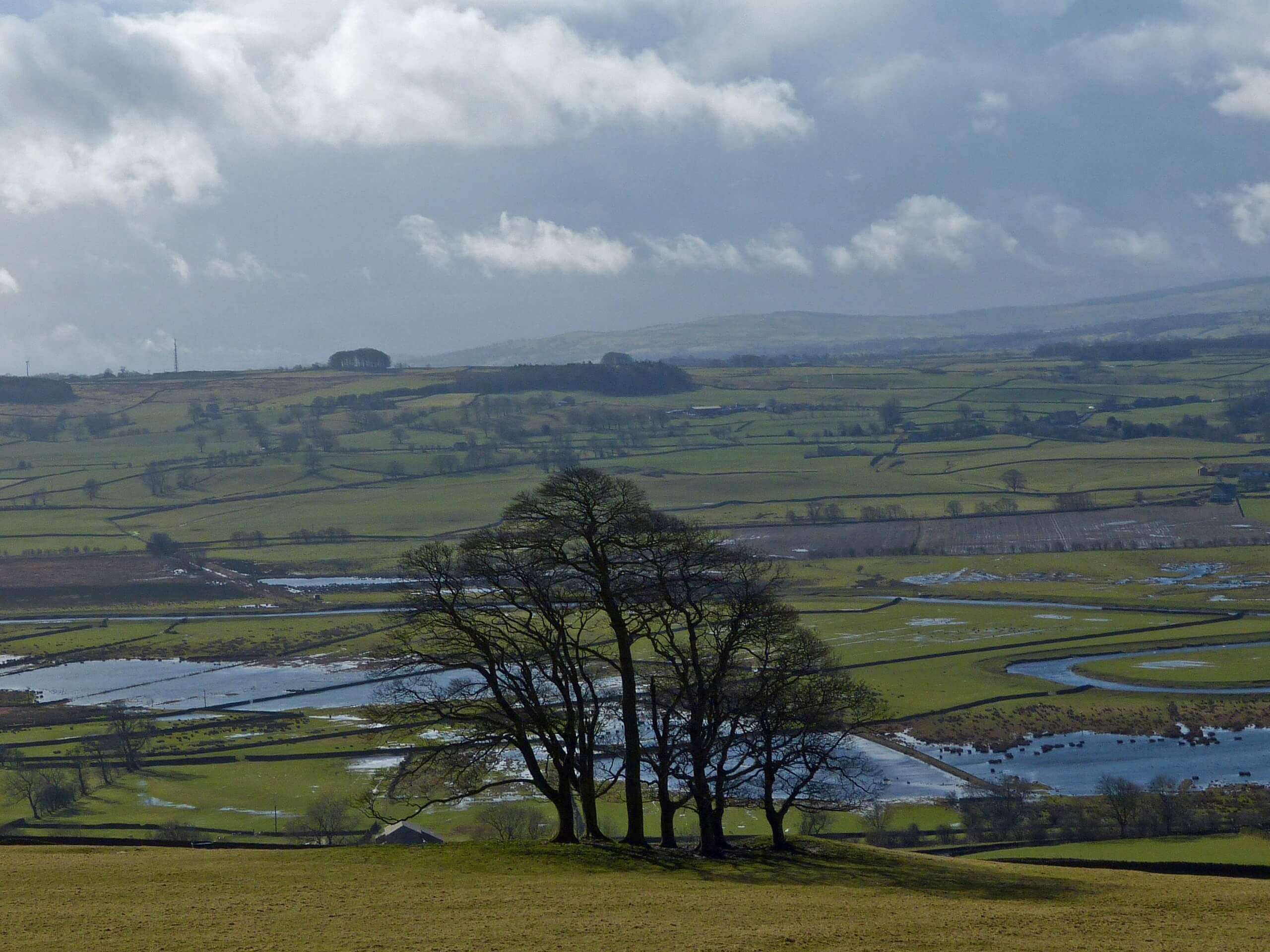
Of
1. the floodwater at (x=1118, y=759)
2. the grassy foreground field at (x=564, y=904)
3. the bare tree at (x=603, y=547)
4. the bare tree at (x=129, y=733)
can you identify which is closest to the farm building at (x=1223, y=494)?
the floodwater at (x=1118, y=759)

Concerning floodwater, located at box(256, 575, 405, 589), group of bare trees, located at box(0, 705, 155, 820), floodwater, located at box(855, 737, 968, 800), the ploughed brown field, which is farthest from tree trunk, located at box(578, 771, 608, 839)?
the ploughed brown field

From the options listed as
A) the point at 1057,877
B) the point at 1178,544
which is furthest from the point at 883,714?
the point at 1178,544

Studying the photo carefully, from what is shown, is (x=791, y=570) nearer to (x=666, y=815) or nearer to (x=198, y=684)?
(x=198, y=684)

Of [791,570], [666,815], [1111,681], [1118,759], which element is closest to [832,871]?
[666,815]

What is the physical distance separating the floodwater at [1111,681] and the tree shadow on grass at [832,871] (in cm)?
4473

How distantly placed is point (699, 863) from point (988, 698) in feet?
154

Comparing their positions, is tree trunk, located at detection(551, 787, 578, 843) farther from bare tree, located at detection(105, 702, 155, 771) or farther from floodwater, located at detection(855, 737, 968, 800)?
bare tree, located at detection(105, 702, 155, 771)

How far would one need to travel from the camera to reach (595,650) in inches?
1207

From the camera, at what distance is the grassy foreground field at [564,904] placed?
18719 millimetres

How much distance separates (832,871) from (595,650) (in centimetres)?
719

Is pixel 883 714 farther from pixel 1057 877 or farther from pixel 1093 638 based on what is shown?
pixel 1057 877

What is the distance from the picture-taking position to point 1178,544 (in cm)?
12081

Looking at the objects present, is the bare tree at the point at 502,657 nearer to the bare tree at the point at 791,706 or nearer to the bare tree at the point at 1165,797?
the bare tree at the point at 791,706

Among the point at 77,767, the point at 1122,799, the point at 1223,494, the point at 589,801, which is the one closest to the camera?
the point at 589,801
